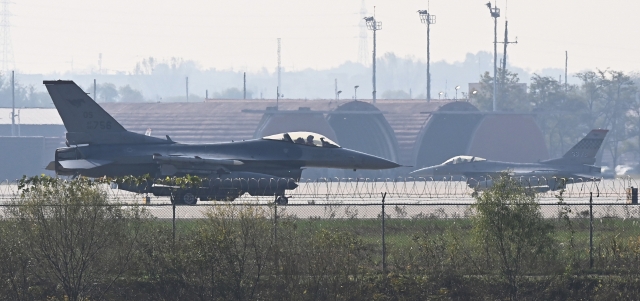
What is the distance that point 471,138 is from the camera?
253 ft

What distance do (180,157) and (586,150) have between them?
26695 mm

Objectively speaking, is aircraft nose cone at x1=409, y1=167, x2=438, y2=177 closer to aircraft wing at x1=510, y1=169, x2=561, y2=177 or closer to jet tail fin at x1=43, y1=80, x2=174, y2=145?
aircraft wing at x1=510, y1=169, x2=561, y2=177

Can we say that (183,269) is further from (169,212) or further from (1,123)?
(1,123)

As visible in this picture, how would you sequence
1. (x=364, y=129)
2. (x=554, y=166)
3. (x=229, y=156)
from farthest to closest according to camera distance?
1. (x=364, y=129)
2. (x=554, y=166)
3. (x=229, y=156)

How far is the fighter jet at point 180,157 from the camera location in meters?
33.6

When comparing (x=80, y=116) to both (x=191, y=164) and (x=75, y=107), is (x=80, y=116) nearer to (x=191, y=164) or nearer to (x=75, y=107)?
(x=75, y=107)

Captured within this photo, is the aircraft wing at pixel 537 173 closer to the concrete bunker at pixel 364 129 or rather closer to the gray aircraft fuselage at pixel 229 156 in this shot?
the gray aircraft fuselage at pixel 229 156

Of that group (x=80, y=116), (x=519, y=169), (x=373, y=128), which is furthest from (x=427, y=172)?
(x=80, y=116)

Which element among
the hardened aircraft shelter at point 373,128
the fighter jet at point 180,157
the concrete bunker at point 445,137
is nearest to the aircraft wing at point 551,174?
the fighter jet at point 180,157

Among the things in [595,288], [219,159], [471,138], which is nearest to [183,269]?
[595,288]

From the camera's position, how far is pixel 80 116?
3409cm

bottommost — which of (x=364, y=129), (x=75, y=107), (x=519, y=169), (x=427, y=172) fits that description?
(x=427, y=172)

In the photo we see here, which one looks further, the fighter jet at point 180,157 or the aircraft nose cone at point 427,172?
the aircraft nose cone at point 427,172

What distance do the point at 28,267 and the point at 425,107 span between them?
65.4 m
